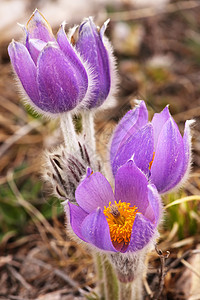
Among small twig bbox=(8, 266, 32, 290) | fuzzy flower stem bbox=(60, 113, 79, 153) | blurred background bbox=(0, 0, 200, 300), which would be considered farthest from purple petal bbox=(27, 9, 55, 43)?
small twig bbox=(8, 266, 32, 290)

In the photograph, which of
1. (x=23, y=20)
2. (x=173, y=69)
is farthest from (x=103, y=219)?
(x=23, y=20)

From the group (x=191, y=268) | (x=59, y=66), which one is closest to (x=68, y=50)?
(x=59, y=66)

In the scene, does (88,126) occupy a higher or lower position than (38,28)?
lower

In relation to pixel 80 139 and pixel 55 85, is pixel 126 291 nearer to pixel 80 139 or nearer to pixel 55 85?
pixel 80 139

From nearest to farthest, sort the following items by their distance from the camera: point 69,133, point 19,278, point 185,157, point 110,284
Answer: point 185,157 → point 69,133 → point 110,284 → point 19,278

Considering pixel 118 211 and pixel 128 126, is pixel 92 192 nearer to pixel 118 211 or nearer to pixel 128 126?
pixel 118 211

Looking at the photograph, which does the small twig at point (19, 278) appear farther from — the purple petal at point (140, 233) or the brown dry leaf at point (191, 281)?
the purple petal at point (140, 233)
